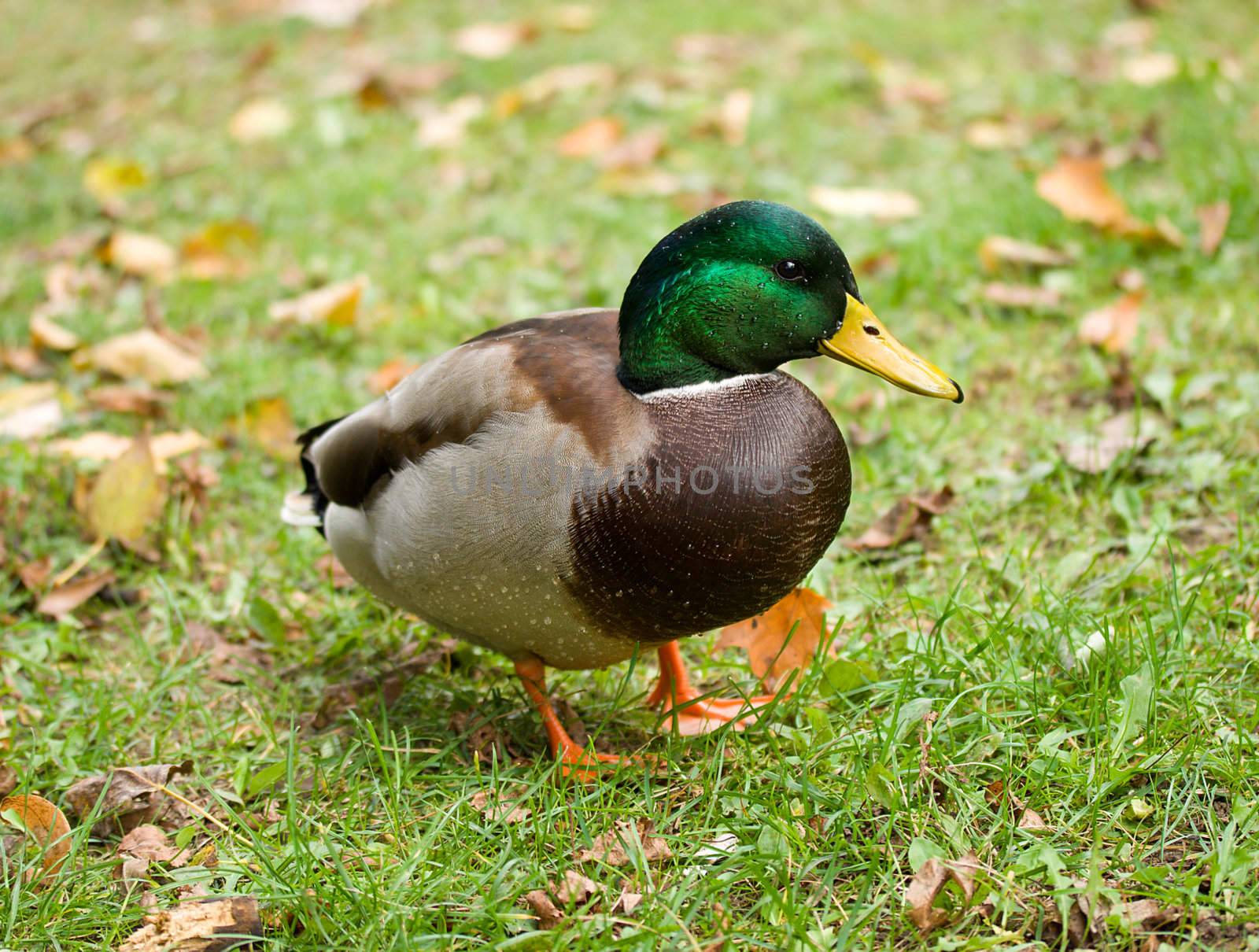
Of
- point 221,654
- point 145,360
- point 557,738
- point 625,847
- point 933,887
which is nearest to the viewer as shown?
point 933,887

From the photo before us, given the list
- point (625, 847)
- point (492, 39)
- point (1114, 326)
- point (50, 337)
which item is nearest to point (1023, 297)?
point (1114, 326)

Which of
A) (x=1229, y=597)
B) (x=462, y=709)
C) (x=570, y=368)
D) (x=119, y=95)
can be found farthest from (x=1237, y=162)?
(x=119, y=95)

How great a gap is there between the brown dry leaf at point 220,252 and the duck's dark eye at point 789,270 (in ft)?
10.1

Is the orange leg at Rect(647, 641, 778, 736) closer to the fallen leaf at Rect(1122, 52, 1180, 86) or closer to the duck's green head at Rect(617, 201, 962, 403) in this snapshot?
the duck's green head at Rect(617, 201, 962, 403)

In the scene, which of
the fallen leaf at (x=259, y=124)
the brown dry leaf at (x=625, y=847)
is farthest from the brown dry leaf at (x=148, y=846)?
the fallen leaf at (x=259, y=124)

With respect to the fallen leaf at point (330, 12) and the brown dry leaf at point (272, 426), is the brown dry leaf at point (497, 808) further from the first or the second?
the fallen leaf at point (330, 12)

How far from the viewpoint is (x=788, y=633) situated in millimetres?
2518

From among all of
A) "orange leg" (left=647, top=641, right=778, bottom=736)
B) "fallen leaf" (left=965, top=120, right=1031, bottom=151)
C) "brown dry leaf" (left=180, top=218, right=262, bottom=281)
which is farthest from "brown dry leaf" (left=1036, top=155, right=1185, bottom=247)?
"brown dry leaf" (left=180, top=218, right=262, bottom=281)

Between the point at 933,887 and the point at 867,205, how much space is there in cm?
320

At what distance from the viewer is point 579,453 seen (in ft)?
7.19

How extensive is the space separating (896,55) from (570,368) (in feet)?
14.4

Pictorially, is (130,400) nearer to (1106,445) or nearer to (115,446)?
(115,446)

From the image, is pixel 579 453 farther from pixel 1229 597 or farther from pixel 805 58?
pixel 805 58

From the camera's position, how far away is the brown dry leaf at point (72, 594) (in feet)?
9.87
